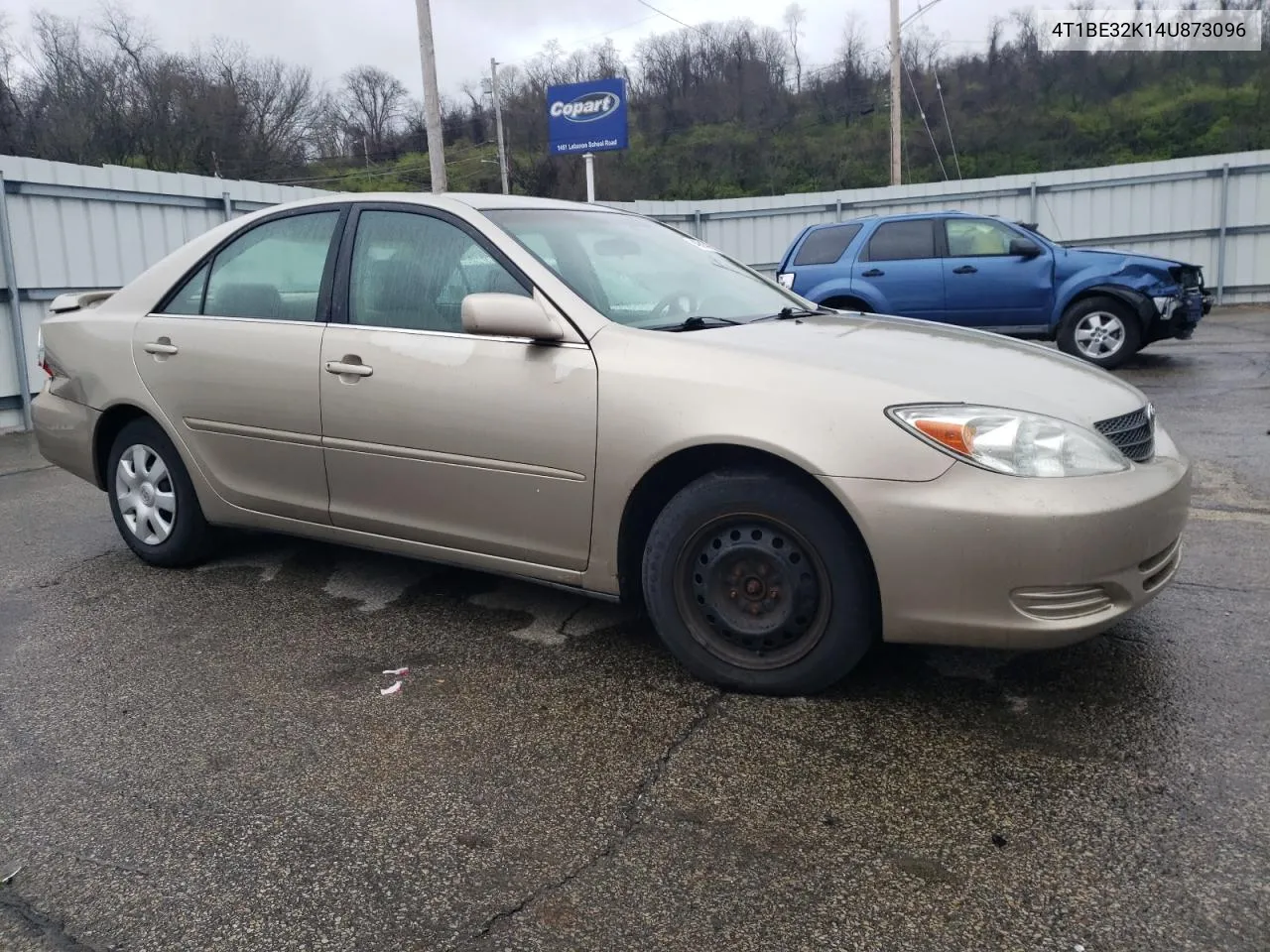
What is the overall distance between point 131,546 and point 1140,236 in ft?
57.5

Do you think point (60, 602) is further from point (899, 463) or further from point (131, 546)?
point (899, 463)

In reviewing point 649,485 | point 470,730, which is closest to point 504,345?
point 649,485

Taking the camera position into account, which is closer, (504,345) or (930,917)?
(930,917)

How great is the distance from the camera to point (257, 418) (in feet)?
13.0

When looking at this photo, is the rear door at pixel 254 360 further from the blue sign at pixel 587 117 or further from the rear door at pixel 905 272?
the blue sign at pixel 587 117

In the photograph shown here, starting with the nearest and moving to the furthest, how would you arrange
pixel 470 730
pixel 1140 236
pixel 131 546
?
pixel 470 730 → pixel 131 546 → pixel 1140 236

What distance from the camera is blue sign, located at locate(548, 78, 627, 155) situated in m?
22.4

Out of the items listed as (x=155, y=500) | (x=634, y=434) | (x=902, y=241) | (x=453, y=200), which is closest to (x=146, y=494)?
(x=155, y=500)

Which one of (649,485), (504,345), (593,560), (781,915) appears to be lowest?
(781,915)

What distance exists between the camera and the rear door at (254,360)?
3.86 meters

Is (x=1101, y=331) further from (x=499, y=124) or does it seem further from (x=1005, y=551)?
(x=499, y=124)

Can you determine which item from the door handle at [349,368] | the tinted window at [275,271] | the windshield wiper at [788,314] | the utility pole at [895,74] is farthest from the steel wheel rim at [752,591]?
the utility pole at [895,74]

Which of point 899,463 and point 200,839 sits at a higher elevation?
point 899,463

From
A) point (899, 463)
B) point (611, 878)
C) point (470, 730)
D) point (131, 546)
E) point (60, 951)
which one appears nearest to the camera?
point (60, 951)
